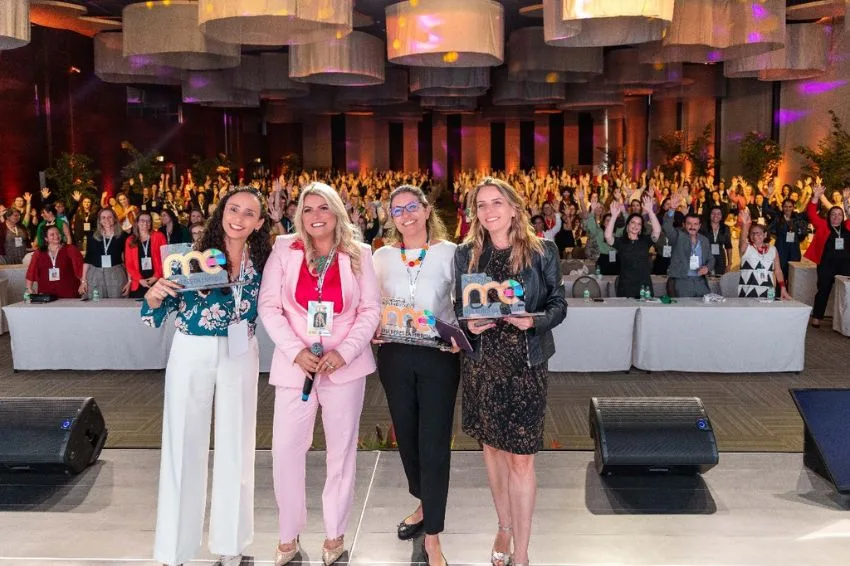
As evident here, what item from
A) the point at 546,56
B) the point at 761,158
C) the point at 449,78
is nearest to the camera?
the point at 546,56

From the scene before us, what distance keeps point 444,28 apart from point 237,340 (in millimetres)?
4500

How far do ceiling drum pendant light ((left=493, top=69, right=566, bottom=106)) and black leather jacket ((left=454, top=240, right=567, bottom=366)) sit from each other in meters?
12.2

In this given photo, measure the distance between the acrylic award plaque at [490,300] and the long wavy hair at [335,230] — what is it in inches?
18.4

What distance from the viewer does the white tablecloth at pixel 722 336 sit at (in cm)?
679

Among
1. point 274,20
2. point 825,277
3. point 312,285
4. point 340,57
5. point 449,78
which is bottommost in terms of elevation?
point 825,277

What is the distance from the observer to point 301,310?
3055 millimetres

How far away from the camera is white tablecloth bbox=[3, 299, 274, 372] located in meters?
7.04

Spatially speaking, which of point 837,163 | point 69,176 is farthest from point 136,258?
point 837,163

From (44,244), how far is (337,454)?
20.7 feet

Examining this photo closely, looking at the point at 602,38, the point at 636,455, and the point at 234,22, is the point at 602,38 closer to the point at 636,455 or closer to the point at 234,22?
the point at 234,22

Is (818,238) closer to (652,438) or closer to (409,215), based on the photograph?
(652,438)

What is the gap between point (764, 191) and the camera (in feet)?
43.7

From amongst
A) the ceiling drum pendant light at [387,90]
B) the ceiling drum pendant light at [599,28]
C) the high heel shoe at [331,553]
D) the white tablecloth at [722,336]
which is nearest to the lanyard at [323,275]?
the high heel shoe at [331,553]

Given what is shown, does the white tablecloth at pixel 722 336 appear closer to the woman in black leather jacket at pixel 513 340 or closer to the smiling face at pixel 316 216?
the woman in black leather jacket at pixel 513 340
